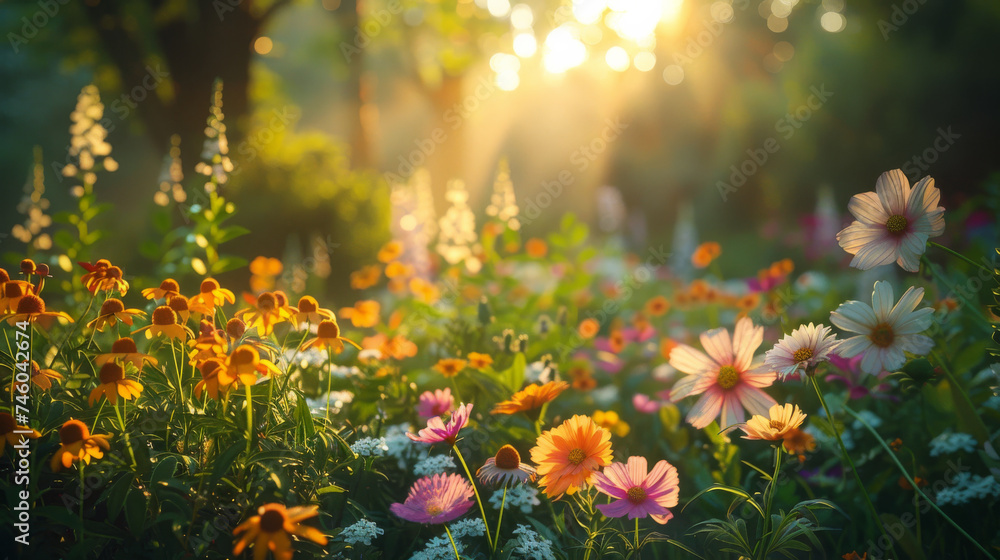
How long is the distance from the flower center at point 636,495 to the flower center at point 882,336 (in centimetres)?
51

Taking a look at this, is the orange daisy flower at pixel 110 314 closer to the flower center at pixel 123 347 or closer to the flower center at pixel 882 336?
the flower center at pixel 123 347

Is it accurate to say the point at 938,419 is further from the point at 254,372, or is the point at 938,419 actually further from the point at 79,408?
the point at 79,408

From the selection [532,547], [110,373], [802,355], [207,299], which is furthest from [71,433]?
[802,355]

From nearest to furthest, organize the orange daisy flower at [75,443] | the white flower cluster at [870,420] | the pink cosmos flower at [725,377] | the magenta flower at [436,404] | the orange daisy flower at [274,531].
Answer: the orange daisy flower at [274,531], the orange daisy flower at [75,443], the pink cosmos flower at [725,377], the magenta flower at [436,404], the white flower cluster at [870,420]

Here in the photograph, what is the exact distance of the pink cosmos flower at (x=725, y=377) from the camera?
1169mm

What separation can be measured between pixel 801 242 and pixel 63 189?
13.4 metres

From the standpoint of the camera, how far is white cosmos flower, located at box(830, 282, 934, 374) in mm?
1058

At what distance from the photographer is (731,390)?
3.98 feet

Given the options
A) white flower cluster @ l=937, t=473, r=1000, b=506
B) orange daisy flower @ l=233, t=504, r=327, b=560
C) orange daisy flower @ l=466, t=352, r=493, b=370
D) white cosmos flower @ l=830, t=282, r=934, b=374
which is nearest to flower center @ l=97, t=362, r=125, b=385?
orange daisy flower @ l=233, t=504, r=327, b=560

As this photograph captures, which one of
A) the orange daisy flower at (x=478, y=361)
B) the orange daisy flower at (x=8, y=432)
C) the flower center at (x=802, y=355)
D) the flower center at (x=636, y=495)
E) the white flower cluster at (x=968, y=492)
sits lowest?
the orange daisy flower at (x=8, y=432)

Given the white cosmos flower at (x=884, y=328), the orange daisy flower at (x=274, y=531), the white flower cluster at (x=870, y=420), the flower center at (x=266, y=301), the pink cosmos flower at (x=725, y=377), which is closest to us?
the orange daisy flower at (x=274, y=531)

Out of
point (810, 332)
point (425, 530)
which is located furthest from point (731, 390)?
point (425, 530)

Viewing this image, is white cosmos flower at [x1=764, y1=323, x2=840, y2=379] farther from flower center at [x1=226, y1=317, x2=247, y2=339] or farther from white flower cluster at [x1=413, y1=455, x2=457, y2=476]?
Result: flower center at [x1=226, y1=317, x2=247, y2=339]

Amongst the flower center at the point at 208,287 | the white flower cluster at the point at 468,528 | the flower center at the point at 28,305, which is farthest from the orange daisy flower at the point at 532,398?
the flower center at the point at 28,305
